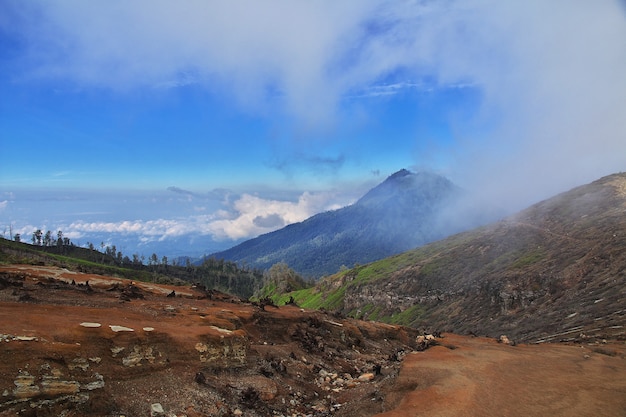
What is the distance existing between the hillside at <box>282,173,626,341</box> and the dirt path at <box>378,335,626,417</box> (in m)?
16.0

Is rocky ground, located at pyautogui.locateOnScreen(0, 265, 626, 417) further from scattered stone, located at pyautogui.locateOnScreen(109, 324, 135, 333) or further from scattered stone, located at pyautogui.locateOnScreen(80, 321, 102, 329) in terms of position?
scattered stone, located at pyautogui.locateOnScreen(80, 321, 102, 329)

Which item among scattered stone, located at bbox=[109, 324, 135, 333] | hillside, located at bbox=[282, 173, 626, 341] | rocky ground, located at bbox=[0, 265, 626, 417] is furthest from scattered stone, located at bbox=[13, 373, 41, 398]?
hillside, located at bbox=[282, 173, 626, 341]

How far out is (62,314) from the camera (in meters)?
19.2

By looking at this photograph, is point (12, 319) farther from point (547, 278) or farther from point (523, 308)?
point (547, 278)

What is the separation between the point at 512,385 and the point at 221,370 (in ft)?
48.0

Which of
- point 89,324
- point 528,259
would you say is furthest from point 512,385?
point 528,259

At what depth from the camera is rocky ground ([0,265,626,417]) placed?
1499 centimetres

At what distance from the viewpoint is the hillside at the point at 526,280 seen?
52844 mm

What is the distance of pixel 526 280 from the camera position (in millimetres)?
80250

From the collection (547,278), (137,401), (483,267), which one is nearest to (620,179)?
(483,267)

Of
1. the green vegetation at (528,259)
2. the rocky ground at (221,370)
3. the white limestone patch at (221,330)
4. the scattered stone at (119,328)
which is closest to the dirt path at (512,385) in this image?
the rocky ground at (221,370)

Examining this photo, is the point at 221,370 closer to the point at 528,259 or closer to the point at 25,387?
the point at 25,387

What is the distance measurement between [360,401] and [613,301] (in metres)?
44.1

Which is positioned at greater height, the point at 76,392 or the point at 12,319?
the point at 12,319
